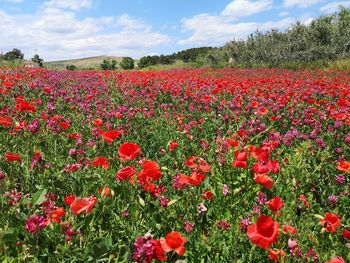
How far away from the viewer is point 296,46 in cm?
3378

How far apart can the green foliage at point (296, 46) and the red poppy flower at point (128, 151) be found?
1127 inches

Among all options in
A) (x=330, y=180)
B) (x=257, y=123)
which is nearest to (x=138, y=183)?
(x=330, y=180)

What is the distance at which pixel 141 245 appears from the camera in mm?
1789

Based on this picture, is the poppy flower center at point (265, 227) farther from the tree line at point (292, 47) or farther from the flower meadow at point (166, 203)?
the tree line at point (292, 47)

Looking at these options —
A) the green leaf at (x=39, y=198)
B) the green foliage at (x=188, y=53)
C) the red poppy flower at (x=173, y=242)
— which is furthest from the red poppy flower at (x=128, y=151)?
the green foliage at (x=188, y=53)

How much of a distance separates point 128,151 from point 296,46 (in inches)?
A: 1336

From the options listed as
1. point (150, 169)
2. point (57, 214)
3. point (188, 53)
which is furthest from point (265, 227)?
point (188, 53)

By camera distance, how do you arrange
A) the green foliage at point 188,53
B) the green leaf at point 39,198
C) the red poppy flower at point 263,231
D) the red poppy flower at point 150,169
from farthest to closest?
1. the green foliage at point 188,53
2. the green leaf at point 39,198
3. the red poppy flower at point 150,169
4. the red poppy flower at point 263,231

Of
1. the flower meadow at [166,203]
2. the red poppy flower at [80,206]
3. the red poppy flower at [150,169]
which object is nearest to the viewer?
the red poppy flower at [80,206]

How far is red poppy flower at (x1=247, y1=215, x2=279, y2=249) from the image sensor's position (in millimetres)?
1780

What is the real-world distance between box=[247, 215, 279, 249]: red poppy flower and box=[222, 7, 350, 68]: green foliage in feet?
95.8

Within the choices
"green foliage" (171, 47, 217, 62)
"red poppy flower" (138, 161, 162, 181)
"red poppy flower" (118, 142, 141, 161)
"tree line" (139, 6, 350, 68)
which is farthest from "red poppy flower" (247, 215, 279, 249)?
"green foliage" (171, 47, 217, 62)

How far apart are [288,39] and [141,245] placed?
35.6 m

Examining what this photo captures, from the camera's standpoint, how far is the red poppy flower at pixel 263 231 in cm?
178
